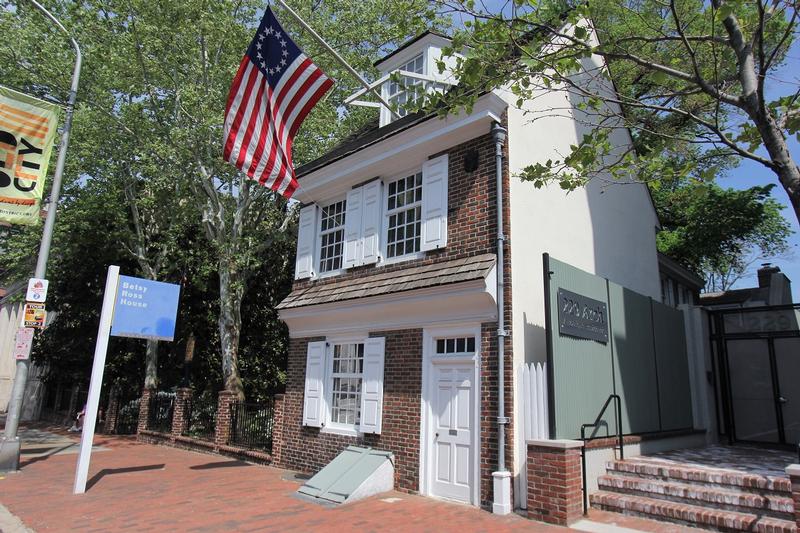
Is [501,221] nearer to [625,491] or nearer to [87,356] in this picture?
[625,491]

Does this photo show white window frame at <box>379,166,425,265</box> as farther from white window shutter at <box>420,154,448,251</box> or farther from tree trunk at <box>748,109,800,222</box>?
tree trunk at <box>748,109,800,222</box>

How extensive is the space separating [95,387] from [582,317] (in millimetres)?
8413

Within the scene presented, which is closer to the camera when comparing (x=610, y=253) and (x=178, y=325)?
(x=610, y=253)

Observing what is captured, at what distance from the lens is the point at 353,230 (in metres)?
11.7

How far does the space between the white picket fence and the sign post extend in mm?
7102

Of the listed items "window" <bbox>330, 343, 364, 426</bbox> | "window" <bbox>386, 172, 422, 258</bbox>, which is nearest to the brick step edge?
"window" <bbox>330, 343, 364, 426</bbox>

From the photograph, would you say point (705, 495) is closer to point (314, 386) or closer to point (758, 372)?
point (758, 372)

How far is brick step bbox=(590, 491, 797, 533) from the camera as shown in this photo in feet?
21.1

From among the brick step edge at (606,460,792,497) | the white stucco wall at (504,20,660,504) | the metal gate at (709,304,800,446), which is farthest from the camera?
the metal gate at (709,304,800,446)

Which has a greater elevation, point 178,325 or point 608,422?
point 178,325

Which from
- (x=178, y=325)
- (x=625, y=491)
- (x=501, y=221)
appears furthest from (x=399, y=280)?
(x=178, y=325)

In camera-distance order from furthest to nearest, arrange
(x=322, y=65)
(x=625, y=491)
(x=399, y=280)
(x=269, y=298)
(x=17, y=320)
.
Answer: (x=17, y=320)
(x=269, y=298)
(x=322, y=65)
(x=399, y=280)
(x=625, y=491)

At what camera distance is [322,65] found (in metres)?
18.0

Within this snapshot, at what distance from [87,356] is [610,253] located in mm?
20976
